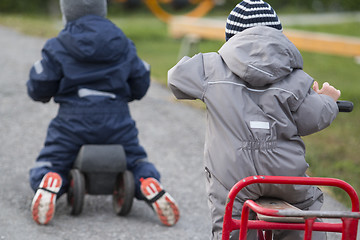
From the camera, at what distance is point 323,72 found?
35.1 feet

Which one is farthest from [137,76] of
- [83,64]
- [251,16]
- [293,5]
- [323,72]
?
[293,5]

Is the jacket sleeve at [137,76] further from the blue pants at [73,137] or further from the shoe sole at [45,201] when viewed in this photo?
the shoe sole at [45,201]

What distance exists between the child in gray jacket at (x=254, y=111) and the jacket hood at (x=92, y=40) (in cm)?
132

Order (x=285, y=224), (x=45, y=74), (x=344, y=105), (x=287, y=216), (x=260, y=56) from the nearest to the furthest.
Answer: (x=287, y=216), (x=285, y=224), (x=260, y=56), (x=344, y=105), (x=45, y=74)

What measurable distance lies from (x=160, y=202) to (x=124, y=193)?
24 cm

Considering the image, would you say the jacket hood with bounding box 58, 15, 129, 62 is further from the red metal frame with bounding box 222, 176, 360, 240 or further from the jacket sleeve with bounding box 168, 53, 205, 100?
the red metal frame with bounding box 222, 176, 360, 240

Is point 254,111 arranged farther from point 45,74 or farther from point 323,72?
point 323,72

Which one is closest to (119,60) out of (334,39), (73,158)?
(73,158)

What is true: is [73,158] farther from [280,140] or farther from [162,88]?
[162,88]

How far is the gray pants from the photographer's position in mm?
2570

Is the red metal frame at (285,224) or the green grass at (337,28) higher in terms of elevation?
the red metal frame at (285,224)

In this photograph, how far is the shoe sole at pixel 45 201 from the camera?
3691 millimetres

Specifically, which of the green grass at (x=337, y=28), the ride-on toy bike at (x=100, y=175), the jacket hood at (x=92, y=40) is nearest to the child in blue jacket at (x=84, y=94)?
the jacket hood at (x=92, y=40)

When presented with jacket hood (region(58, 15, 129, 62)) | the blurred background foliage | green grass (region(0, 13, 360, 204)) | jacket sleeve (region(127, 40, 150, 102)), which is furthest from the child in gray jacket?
the blurred background foliage
